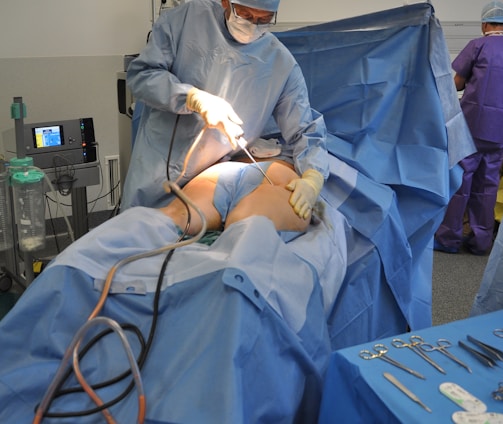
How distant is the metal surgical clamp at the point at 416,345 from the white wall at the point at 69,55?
2.62 m

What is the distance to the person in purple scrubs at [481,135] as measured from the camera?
10.3 ft

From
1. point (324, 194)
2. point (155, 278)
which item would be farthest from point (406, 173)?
point (155, 278)

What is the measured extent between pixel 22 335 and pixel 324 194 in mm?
1146

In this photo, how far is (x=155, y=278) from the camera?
3.85 feet

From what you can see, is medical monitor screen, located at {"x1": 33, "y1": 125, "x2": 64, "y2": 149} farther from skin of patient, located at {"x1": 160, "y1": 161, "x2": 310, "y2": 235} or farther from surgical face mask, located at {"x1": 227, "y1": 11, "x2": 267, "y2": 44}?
surgical face mask, located at {"x1": 227, "y1": 11, "x2": 267, "y2": 44}

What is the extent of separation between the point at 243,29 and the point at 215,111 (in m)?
0.32

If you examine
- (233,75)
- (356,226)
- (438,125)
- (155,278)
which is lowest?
(356,226)

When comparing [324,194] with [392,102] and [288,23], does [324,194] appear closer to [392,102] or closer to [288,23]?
[392,102]

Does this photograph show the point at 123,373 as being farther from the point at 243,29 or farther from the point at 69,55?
the point at 69,55

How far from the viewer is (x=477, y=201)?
3.39 metres

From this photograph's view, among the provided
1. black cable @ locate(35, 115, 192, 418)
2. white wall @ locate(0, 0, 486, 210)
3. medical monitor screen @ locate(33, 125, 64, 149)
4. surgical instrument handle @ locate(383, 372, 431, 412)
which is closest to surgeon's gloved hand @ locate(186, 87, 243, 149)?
black cable @ locate(35, 115, 192, 418)

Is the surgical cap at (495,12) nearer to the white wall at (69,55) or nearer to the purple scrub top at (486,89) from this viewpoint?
the purple scrub top at (486,89)

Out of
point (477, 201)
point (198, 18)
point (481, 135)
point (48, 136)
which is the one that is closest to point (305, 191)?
point (198, 18)

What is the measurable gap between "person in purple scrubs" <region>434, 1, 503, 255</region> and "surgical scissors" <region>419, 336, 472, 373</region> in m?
2.30
